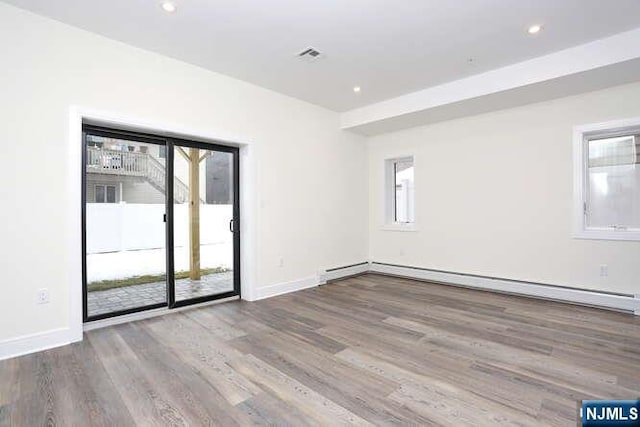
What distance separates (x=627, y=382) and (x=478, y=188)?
315 centimetres

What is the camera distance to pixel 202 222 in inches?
164

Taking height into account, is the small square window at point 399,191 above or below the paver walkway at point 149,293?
above

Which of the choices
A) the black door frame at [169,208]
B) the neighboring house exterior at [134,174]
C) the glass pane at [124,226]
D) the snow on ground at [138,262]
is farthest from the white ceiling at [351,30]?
the snow on ground at [138,262]

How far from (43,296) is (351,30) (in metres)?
3.76

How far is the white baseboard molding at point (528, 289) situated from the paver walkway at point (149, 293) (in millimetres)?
3059

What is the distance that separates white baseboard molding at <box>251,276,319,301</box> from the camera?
4.34 metres

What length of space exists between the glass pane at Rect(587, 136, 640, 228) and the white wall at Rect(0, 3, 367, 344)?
3879mm

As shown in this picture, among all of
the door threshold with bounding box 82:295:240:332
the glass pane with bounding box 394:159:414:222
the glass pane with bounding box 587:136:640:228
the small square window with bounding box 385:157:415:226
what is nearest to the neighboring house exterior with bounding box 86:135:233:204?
the door threshold with bounding box 82:295:240:332

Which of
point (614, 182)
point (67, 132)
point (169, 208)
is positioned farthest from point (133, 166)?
point (614, 182)

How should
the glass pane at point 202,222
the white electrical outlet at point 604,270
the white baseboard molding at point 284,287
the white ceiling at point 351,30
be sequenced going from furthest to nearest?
the white baseboard molding at point 284,287, the glass pane at point 202,222, the white electrical outlet at point 604,270, the white ceiling at point 351,30

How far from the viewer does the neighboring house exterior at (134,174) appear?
10.9ft

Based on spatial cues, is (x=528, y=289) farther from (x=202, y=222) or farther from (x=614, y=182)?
(x=202, y=222)

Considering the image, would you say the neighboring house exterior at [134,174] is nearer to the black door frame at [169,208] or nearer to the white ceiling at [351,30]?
the black door frame at [169,208]

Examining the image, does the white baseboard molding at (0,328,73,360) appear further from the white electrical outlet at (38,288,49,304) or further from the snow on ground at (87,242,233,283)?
the snow on ground at (87,242,233,283)
